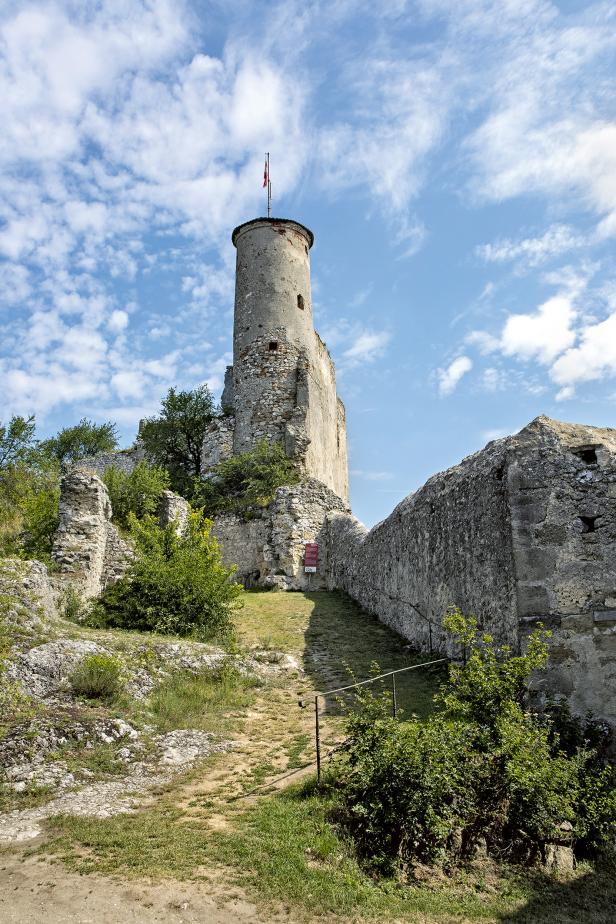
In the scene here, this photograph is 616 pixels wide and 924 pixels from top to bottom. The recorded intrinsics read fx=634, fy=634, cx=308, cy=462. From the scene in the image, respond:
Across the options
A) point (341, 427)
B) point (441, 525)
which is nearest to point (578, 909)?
point (441, 525)

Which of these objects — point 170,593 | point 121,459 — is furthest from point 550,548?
point 121,459

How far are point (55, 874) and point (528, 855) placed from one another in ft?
12.3

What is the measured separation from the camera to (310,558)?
1958cm

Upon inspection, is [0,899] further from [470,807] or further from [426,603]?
[426,603]

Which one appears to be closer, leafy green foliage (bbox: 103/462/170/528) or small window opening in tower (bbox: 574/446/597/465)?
small window opening in tower (bbox: 574/446/597/465)

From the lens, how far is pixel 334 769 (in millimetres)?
6105

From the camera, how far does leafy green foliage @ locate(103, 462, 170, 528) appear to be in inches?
618

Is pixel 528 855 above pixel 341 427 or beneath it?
beneath

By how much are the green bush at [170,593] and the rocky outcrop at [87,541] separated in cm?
60

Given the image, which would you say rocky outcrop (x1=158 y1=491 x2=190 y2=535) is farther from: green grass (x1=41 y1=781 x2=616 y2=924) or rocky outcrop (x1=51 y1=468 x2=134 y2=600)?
green grass (x1=41 y1=781 x2=616 y2=924)

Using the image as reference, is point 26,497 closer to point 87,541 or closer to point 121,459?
point 87,541

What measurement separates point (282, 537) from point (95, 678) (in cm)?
1204

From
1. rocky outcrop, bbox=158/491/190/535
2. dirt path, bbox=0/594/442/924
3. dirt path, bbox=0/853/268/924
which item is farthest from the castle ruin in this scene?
dirt path, bbox=0/853/268/924

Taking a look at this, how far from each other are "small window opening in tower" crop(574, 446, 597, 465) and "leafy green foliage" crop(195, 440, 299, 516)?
15.4 metres
